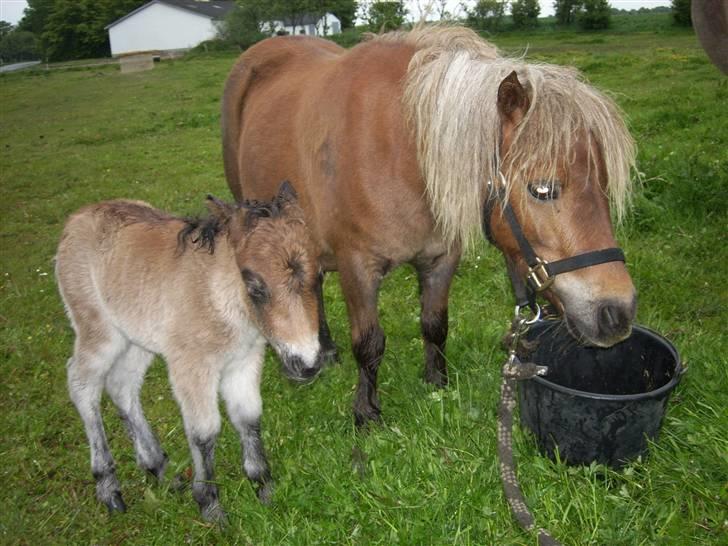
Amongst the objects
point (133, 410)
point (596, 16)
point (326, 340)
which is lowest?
point (326, 340)

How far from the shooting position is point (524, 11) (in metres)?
41.5

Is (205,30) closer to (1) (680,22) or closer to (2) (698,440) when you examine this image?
(1) (680,22)

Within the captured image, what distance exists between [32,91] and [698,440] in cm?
2976

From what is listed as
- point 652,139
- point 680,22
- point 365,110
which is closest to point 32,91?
point 652,139

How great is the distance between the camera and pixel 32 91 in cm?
2644

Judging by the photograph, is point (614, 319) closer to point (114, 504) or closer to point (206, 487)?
point (206, 487)

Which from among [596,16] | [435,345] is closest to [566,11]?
[596,16]

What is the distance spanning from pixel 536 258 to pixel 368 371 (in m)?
1.36

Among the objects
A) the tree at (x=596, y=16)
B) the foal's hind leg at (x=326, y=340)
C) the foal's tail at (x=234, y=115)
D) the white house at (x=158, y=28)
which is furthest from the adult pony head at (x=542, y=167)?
the white house at (x=158, y=28)

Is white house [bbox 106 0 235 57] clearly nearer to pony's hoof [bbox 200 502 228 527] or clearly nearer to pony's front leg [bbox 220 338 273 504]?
pony's front leg [bbox 220 338 273 504]

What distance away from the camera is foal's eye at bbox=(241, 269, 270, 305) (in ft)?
8.09

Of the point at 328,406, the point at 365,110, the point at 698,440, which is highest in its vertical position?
the point at 365,110

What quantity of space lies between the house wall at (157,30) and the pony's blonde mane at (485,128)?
214 feet

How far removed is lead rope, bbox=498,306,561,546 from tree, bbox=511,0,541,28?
141 feet
